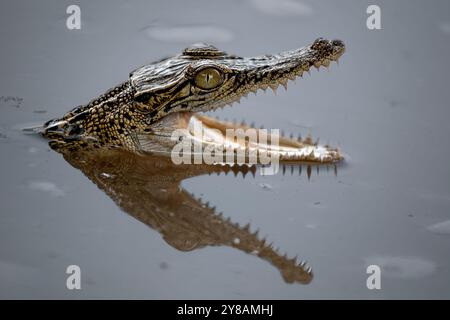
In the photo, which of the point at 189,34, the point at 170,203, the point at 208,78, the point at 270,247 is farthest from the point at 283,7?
the point at 270,247

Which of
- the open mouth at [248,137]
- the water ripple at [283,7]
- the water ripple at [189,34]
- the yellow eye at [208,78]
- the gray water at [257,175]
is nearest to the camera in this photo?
the gray water at [257,175]

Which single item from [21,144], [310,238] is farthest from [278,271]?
[21,144]

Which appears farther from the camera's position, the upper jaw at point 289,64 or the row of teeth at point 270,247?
the upper jaw at point 289,64

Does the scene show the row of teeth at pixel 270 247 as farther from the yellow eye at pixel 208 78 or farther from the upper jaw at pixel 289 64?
the upper jaw at pixel 289 64

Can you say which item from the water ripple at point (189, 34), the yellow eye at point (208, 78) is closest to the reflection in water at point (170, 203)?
the yellow eye at point (208, 78)

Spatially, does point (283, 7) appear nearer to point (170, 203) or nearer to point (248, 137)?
point (248, 137)

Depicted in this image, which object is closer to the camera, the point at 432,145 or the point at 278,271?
the point at 278,271
